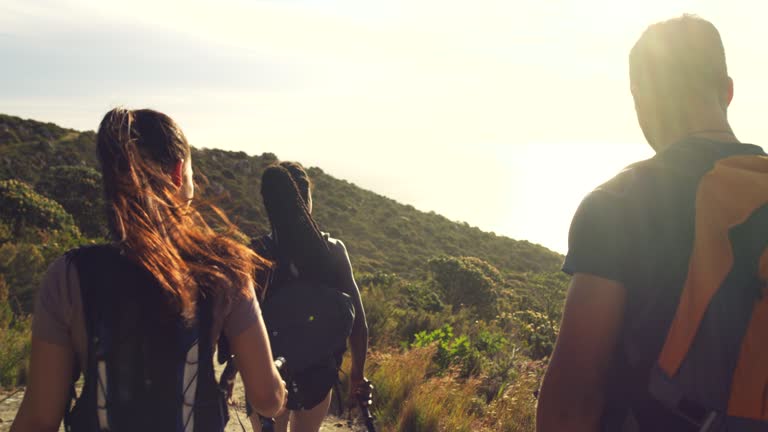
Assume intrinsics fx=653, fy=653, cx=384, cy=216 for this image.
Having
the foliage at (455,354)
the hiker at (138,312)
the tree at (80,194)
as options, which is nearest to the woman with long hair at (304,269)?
the hiker at (138,312)

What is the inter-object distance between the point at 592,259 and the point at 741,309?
0.31 m

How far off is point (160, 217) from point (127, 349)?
1.18ft

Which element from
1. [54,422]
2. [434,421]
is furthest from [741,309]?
[434,421]

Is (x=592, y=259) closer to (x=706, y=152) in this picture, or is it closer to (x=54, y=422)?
(x=706, y=152)

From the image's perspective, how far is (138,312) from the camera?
1.72 metres

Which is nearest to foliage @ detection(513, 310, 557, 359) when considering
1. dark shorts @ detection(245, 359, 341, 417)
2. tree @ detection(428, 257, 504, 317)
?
tree @ detection(428, 257, 504, 317)

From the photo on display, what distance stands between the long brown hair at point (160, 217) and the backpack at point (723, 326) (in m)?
1.13

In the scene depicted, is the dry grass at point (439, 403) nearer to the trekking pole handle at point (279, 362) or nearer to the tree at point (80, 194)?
the trekking pole handle at point (279, 362)

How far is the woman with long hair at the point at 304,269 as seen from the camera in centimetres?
323

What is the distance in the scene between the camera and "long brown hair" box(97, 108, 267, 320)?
5.68ft

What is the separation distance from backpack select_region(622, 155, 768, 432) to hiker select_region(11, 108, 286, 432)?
1.11 metres

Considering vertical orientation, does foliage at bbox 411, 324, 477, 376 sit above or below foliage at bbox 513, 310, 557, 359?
above

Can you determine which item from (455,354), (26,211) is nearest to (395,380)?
(455,354)

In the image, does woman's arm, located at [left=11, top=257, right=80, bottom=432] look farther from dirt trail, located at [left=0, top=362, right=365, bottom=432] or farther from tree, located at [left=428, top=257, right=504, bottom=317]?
tree, located at [left=428, top=257, right=504, bottom=317]
